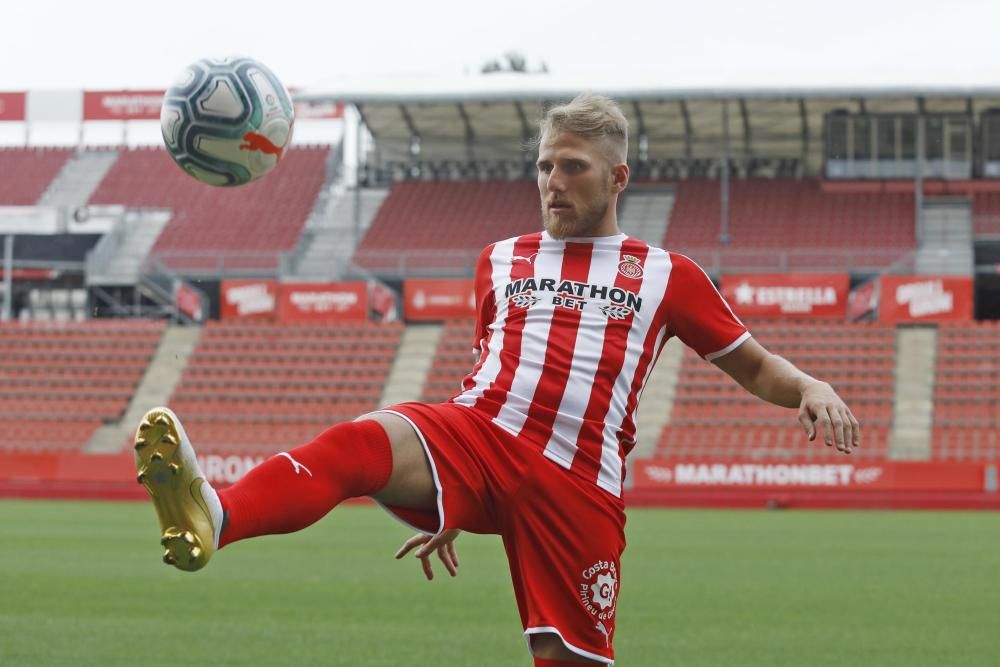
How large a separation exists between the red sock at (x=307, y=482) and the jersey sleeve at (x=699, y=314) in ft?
→ 3.87

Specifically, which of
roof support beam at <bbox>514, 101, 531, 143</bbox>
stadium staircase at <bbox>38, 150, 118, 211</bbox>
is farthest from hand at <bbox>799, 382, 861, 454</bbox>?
stadium staircase at <bbox>38, 150, 118, 211</bbox>

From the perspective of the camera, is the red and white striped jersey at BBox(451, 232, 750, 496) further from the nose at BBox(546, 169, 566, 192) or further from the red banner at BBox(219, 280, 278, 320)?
the red banner at BBox(219, 280, 278, 320)

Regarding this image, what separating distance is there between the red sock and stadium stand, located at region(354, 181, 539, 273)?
33.6 m

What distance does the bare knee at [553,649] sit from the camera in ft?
14.4

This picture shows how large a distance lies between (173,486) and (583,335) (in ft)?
4.96

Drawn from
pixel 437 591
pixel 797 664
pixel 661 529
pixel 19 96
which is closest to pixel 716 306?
pixel 797 664

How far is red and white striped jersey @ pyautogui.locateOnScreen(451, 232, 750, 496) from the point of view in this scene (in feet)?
14.5

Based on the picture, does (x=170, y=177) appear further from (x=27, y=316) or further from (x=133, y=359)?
(x=133, y=359)

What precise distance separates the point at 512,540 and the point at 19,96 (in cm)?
5593

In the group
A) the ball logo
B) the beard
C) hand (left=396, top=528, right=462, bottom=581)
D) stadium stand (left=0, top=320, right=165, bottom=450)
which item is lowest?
stadium stand (left=0, top=320, right=165, bottom=450)

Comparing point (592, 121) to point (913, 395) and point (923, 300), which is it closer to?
point (913, 395)

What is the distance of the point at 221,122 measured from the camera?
206 inches

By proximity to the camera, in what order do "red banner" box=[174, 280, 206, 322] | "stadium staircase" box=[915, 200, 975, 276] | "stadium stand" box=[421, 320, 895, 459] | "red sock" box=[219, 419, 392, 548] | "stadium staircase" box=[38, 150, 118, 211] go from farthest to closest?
1. "stadium staircase" box=[38, 150, 118, 211]
2. "red banner" box=[174, 280, 206, 322]
3. "stadium staircase" box=[915, 200, 975, 276]
4. "stadium stand" box=[421, 320, 895, 459]
5. "red sock" box=[219, 419, 392, 548]

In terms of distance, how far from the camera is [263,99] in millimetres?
5344
